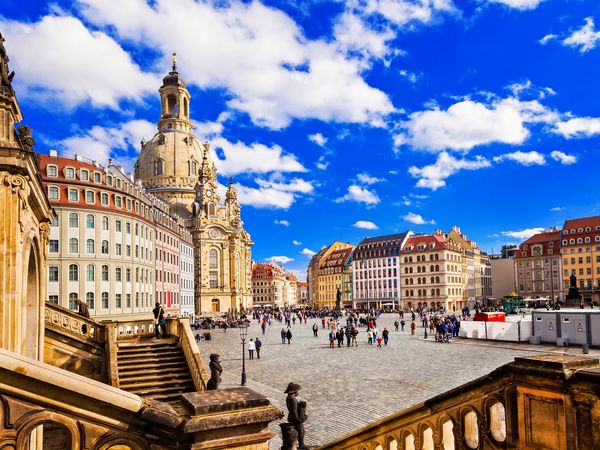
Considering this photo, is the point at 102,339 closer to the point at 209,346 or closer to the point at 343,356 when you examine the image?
the point at 343,356

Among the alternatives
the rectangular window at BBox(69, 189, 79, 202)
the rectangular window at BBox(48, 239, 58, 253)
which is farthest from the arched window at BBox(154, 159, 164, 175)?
the rectangular window at BBox(48, 239, 58, 253)

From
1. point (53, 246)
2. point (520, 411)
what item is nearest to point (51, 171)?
point (53, 246)

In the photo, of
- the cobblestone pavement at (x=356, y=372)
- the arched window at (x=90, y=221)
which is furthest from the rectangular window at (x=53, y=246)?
the cobblestone pavement at (x=356, y=372)

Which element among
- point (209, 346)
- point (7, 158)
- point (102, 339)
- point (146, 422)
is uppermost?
point (7, 158)

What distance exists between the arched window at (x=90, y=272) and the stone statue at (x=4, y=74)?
1638 inches

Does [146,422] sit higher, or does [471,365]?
[146,422]

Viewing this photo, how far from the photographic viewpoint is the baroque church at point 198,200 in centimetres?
10456

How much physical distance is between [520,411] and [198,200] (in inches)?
4118

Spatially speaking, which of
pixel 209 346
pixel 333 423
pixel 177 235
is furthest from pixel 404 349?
pixel 177 235

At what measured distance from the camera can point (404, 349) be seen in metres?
35.6

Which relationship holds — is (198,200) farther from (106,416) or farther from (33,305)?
(106,416)

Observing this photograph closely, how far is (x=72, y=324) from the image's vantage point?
17469mm

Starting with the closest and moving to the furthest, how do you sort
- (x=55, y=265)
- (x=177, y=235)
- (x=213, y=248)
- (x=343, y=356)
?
(x=343, y=356) → (x=55, y=265) → (x=177, y=235) → (x=213, y=248)

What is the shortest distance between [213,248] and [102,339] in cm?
8893
